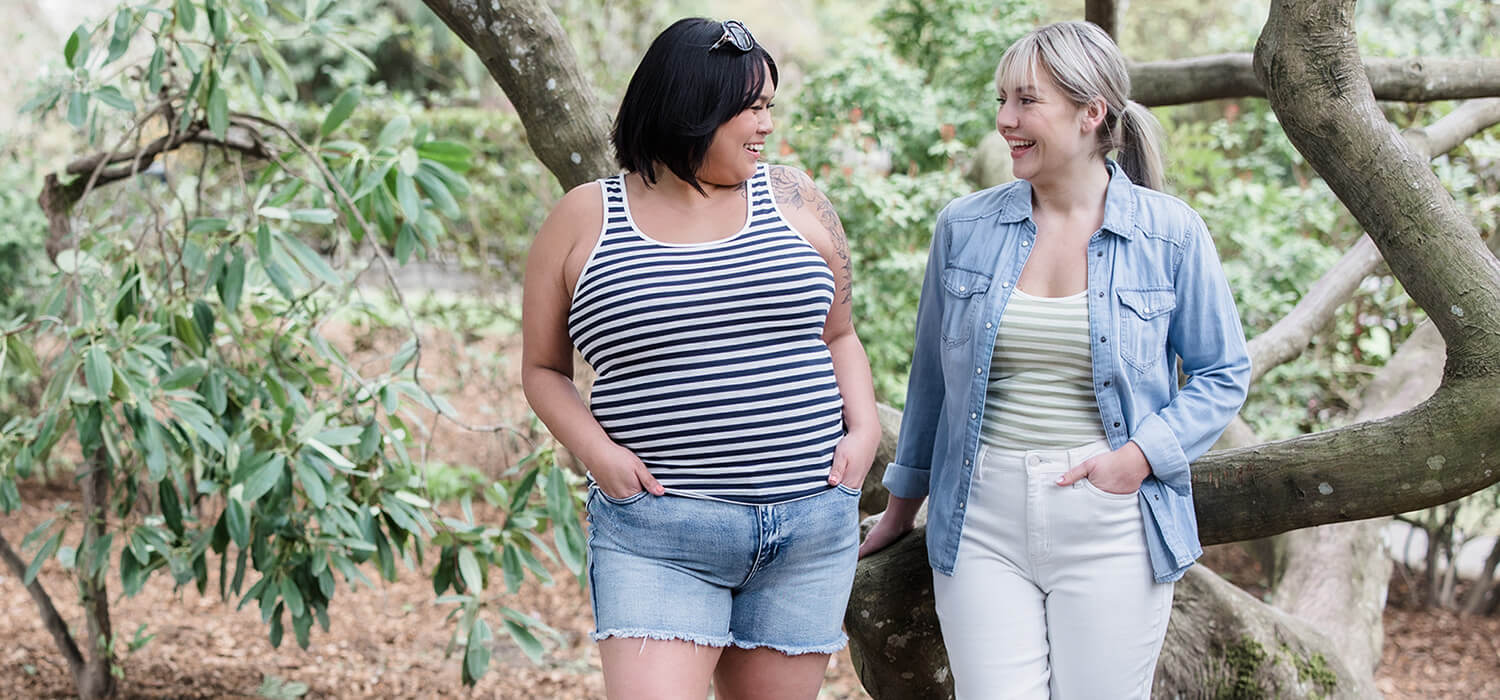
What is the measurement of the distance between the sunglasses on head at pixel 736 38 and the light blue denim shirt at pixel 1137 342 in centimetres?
51

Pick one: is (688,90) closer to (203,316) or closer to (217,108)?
(217,108)

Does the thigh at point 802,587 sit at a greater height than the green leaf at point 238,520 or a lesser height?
greater

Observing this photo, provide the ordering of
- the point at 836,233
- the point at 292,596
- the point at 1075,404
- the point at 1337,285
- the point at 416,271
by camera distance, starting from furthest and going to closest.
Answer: the point at 416,271, the point at 1337,285, the point at 292,596, the point at 836,233, the point at 1075,404

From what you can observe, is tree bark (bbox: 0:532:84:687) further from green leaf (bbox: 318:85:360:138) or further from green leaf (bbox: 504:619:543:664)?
green leaf (bbox: 318:85:360:138)

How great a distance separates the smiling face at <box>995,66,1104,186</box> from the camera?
2.03 meters

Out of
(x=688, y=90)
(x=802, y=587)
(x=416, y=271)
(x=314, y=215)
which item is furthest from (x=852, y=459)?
(x=416, y=271)

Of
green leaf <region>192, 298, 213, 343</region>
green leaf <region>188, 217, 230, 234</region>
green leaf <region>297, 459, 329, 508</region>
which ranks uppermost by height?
green leaf <region>188, 217, 230, 234</region>

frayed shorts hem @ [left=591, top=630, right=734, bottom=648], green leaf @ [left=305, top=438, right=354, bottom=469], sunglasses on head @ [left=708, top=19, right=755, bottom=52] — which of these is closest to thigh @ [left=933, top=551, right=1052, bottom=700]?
frayed shorts hem @ [left=591, top=630, right=734, bottom=648]

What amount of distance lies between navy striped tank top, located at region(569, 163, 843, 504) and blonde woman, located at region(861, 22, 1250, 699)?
0.95ft

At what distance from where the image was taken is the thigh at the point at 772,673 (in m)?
2.07

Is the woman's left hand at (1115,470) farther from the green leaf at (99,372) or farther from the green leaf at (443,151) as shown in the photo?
the green leaf at (99,372)

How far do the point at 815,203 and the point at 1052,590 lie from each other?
0.75m

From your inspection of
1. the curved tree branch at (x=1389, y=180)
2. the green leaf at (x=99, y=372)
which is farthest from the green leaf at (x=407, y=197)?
the curved tree branch at (x=1389, y=180)

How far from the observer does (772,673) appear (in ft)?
6.81
